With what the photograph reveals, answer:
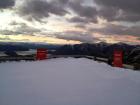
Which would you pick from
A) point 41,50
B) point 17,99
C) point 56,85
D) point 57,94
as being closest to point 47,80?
point 56,85

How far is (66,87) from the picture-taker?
15.2 ft

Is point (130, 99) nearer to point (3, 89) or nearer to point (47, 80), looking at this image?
point (47, 80)

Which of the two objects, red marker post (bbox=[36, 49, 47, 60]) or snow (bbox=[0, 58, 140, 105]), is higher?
red marker post (bbox=[36, 49, 47, 60])

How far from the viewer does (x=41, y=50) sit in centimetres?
912

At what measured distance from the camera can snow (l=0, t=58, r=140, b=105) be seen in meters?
3.96

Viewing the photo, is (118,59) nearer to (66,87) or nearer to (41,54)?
(41,54)

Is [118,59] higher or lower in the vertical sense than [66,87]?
higher

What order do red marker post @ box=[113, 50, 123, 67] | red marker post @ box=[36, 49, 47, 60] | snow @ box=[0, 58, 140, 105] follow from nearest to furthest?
snow @ box=[0, 58, 140, 105] < red marker post @ box=[36, 49, 47, 60] < red marker post @ box=[113, 50, 123, 67]

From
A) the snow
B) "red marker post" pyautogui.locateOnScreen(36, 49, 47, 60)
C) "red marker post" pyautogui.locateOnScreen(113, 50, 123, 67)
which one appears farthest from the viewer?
"red marker post" pyautogui.locateOnScreen(113, 50, 123, 67)

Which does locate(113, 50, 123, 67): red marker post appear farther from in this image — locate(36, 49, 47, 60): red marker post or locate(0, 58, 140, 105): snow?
locate(0, 58, 140, 105): snow

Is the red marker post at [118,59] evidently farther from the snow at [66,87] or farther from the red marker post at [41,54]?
the snow at [66,87]

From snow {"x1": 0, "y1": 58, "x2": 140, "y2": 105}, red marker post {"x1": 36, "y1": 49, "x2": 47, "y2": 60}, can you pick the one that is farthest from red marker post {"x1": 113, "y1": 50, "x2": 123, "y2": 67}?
snow {"x1": 0, "y1": 58, "x2": 140, "y2": 105}

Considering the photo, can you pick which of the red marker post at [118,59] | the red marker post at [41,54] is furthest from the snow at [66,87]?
the red marker post at [118,59]

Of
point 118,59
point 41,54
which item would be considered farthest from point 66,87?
point 118,59
